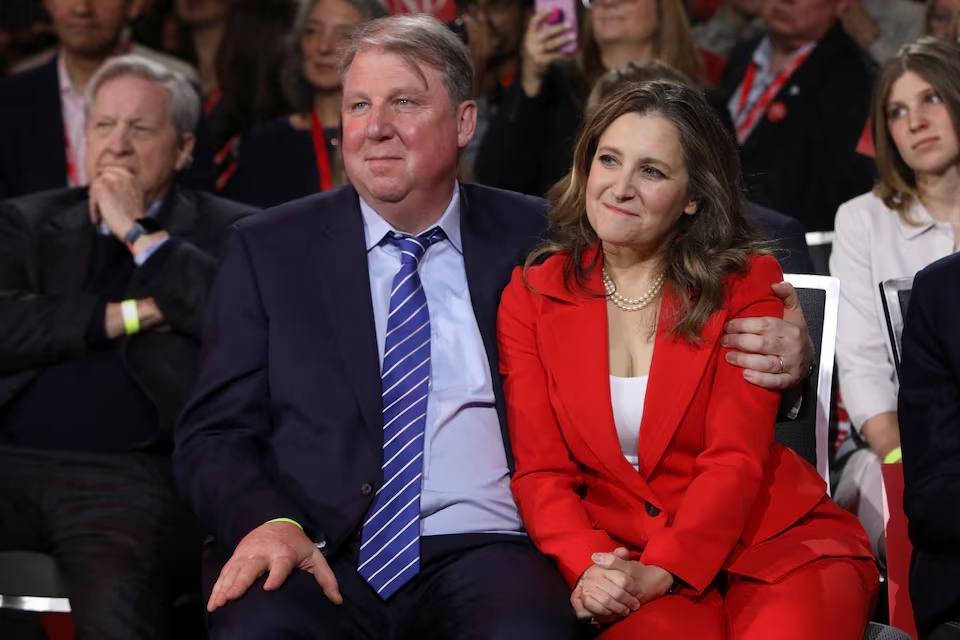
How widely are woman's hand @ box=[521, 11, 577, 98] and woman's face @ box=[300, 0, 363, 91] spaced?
627 mm

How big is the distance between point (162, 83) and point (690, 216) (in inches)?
66.8

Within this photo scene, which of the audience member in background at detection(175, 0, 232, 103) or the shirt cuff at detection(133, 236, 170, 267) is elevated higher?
the audience member in background at detection(175, 0, 232, 103)

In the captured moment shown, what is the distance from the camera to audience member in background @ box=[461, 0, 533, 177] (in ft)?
15.0

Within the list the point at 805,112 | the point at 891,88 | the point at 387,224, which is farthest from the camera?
the point at 805,112

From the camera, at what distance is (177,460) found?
99.7 inches

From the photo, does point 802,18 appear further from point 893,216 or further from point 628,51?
point 893,216

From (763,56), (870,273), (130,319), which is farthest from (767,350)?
(763,56)

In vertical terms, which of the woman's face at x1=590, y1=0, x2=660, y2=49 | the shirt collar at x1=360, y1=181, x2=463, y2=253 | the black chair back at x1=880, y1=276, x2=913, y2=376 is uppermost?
the woman's face at x1=590, y1=0, x2=660, y2=49

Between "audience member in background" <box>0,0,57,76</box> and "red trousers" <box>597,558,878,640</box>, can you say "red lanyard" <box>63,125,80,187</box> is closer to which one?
"audience member in background" <box>0,0,57,76</box>

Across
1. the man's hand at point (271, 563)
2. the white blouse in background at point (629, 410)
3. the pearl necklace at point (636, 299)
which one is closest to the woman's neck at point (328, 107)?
the pearl necklace at point (636, 299)

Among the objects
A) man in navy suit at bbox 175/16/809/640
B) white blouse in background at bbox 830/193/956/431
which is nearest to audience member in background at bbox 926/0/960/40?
white blouse in background at bbox 830/193/956/431

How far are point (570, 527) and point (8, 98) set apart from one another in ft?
10.5

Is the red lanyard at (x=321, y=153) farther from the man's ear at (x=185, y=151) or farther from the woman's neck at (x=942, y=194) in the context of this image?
the woman's neck at (x=942, y=194)

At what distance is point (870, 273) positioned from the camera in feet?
11.3
